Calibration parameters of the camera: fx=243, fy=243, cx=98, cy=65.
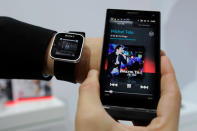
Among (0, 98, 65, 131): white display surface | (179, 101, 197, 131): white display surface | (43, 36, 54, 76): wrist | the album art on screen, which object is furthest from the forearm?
(179, 101, 197, 131): white display surface

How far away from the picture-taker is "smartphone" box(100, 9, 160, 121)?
1.89 feet

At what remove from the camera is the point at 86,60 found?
75cm

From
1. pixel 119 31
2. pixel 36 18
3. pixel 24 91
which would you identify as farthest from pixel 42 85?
pixel 119 31

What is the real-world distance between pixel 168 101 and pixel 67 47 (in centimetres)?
30

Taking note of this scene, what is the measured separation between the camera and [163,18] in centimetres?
181

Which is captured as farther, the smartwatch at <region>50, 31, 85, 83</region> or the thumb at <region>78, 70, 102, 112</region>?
the smartwatch at <region>50, 31, 85, 83</region>

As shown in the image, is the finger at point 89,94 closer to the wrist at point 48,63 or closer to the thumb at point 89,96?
the thumb at point 89,96

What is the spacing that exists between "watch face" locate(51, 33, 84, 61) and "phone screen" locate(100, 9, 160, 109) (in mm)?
83

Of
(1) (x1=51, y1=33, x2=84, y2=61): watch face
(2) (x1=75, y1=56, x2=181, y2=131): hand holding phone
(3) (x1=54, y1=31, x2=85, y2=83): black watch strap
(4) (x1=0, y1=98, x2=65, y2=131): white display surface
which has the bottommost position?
(4) (x1=0, y1=98, x2=65, y2=131): white display surface

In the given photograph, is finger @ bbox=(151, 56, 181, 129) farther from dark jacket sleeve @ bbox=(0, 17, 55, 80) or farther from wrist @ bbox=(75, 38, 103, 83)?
dark jacket sleeve @ bbox=(0, 17, 55, 80)

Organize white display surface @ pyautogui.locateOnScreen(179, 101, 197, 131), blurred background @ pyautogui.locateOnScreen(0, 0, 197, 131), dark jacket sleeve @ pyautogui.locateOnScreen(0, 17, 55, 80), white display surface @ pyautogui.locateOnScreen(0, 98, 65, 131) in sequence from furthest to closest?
white display surface @ pyautogui.locateOnScreen(179, 101, 197, 131), blurred background @ pyautogui.locateOnScreen(0, 0, 197, 131), white display surface @ pyautogui.locateOnScreen(0, 98, 65, 131), dark jacket sleeve @ pyautogui.locateOnScreen(0, 17, 55, 80)

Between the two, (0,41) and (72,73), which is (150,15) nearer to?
(72,73)

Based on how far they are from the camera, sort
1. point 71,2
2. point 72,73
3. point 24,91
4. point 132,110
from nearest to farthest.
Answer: point 132,110, point 72,73, point 24,91, point 71,2

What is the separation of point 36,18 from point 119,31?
2.56 feet
